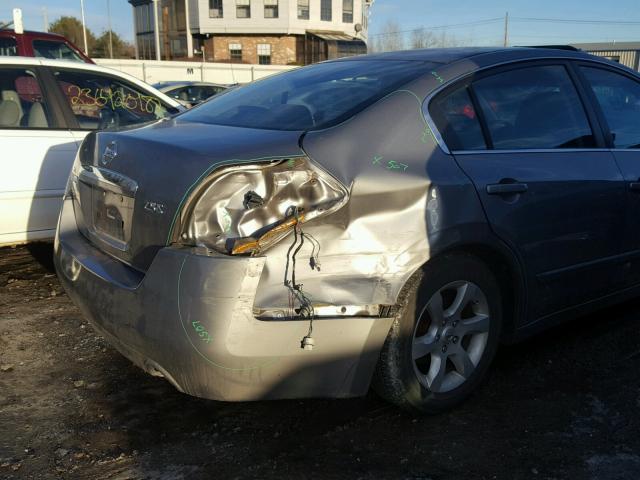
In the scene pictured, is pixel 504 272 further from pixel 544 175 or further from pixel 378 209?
pixel 378 209

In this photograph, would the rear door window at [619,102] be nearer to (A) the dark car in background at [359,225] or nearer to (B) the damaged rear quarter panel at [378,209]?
(A) the dark car in background at [359,225]

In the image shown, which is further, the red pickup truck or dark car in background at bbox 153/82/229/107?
dark car in background at bbox 153/82/229/107

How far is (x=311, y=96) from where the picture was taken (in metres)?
3.05

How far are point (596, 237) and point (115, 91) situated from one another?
13.5 feet

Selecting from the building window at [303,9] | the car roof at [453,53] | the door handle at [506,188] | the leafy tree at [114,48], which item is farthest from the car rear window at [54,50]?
the leafy tree at [114,48]

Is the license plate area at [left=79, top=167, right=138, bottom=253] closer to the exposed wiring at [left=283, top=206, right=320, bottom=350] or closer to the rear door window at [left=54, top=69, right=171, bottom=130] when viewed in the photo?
the exposed wiring at [left=283, top=206, right=320, bottom=350]

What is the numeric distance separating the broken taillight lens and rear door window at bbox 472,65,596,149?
41.8 inches

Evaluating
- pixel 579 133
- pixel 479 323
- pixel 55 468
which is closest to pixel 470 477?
pixel 479 323

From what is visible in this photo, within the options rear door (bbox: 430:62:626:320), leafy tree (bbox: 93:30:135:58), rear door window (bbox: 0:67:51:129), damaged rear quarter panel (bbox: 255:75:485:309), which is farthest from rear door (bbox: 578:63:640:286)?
leafy tree (bbox: 93:30:135:58)

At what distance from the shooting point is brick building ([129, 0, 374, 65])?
4416cm

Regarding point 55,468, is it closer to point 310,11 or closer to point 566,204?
point 566,204

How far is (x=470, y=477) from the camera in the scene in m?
2.42

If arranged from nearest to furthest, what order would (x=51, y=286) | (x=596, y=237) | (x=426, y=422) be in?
(x=426, y=422) → (x=596, y=237) → (x=51, y=286)

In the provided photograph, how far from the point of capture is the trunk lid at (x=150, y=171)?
2307 mm
